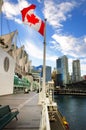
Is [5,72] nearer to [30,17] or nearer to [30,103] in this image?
[30,103]

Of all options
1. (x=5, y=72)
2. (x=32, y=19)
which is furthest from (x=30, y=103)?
(x=5, y=72)

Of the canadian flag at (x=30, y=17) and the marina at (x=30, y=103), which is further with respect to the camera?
the canadian flag at (x=30, y=17)

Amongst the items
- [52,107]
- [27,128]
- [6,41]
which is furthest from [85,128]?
[6,41]

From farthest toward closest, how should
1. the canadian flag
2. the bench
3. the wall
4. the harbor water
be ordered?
1. the wall
2. the harbor water
3. the canadian flag
4. the bench

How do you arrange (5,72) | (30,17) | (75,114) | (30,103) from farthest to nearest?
(75,114)
(5,72)
(30,103)
(30,17)

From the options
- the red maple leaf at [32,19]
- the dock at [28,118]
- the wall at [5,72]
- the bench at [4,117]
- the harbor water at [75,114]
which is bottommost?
the harbor water at [75,114]

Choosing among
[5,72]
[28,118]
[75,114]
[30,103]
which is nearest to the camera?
[28,118]

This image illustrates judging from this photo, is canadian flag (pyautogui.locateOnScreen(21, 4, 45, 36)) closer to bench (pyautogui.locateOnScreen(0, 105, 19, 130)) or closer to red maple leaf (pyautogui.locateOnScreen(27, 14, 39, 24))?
red maple leaf (pyautogui.locateOnScreen(27, 14, 39, 24))

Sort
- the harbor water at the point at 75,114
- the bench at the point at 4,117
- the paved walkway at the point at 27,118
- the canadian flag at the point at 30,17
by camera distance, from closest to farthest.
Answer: the bench at the point at 4,117, the paved walkway at the point at 27,118, the canadian flag at the point at 30,17, the harbor water at the point at 75,114

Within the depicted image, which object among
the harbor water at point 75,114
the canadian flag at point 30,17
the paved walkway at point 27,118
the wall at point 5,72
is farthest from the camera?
the wall at point 5,72

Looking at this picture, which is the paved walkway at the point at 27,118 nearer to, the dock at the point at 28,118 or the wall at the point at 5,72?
the dock at the point at 28,118

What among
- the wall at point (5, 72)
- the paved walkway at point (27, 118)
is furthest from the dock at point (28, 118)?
the wall at point (5, 72)

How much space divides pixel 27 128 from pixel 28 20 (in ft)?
25.6

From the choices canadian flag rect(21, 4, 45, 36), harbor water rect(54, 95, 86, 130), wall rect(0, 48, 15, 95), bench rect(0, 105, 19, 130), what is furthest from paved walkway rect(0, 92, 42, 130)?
wall rect(0, 48, 15, 95)
